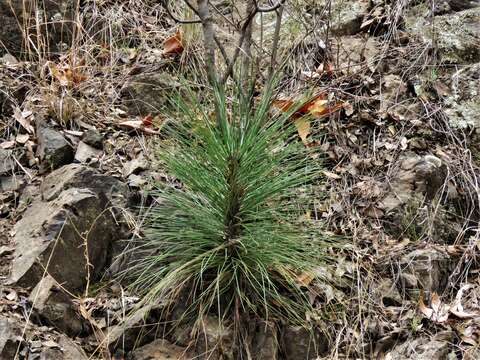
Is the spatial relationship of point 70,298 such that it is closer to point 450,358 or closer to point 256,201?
point 256,201

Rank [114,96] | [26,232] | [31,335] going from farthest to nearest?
[114,96], [26,232], [31,335]

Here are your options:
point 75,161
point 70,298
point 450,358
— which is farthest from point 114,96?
point 450,358

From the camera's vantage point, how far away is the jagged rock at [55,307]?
2986 millimetres

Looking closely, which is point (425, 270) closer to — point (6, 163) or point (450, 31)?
point (450, 31)

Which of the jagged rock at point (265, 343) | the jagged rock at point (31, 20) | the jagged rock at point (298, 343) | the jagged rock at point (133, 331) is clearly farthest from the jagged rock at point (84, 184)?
the jagged rock at point (31, 20)

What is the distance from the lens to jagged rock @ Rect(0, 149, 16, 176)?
3.67 metres

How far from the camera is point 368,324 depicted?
3.22 meters

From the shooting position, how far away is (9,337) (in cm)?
279

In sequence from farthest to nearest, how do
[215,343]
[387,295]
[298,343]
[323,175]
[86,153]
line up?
[323,175], [86,153], [387,295], [298,343], [215,343]

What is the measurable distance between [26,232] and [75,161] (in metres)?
0.58

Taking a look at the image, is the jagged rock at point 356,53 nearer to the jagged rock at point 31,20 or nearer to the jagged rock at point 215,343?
the jagged rock at point 31,20

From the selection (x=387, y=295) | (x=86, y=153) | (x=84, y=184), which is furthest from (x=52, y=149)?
(x=387, y=295)

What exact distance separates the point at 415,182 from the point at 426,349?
42.4 inches

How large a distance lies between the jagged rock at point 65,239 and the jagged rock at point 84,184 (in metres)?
0.06
